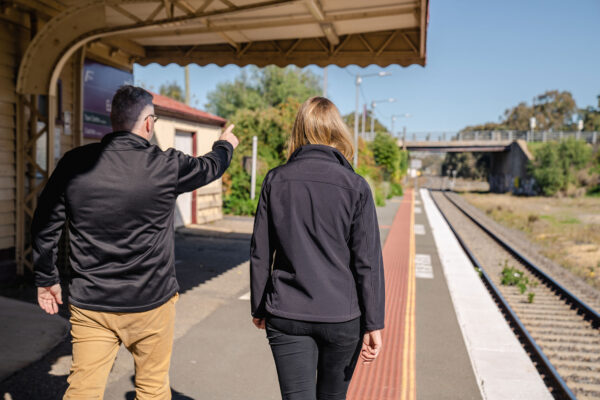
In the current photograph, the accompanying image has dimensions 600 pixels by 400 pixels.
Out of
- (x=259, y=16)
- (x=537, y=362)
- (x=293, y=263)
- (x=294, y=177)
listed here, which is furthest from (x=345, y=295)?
(x=259, y=16)

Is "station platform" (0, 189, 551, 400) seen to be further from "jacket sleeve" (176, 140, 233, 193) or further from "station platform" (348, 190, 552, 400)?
"jacket sleeve" (176, 140, 233, 193)

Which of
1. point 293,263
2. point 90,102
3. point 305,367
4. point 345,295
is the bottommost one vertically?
point 305,367

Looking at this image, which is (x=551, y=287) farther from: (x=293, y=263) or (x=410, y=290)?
(x=293, y=263)

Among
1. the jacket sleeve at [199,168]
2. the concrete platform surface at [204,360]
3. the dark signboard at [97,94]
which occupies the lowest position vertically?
the concrete platform surface at [204,360]

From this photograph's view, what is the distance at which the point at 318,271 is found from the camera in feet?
7.14

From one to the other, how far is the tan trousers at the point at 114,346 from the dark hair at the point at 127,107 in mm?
940

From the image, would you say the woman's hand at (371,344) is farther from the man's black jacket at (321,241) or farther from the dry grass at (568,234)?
the dry grass at (568,234)

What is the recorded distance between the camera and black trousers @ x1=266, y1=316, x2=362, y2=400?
218 centimetres

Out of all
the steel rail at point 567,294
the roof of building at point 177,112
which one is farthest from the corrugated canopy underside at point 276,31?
the steel rail at point 567,294

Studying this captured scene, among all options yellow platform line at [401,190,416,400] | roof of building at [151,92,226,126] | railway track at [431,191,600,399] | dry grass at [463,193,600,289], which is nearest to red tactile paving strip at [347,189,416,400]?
yellow platform line at [401,190,416,400]

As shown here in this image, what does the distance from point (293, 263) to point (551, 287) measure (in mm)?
9606

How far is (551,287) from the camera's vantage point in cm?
1011

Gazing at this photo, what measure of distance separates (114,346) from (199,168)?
1.01 metres

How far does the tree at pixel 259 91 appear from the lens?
5069cm
